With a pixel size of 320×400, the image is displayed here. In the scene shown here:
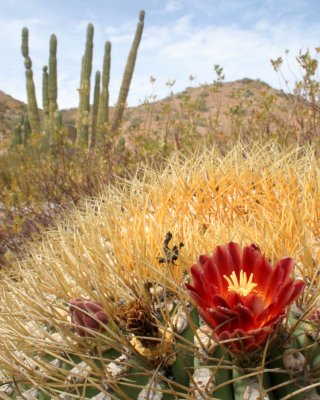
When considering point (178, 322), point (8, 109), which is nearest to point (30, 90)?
point (178, 322)

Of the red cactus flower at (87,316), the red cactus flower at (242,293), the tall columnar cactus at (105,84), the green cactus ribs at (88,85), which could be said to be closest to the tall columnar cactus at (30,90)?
the green cactus ribs at (88,85)

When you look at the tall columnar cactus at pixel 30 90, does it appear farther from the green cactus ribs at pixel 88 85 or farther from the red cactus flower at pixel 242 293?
the red cactus flower at pixel 242 293

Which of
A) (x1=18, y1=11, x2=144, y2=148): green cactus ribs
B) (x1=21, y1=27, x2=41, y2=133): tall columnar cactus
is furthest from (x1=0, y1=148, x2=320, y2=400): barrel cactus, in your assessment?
(x1=21, y1=27, x2=41, y2=133): tall columnar cactus

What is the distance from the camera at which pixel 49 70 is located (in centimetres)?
1656

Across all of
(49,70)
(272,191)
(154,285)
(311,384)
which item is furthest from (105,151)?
(49,70)

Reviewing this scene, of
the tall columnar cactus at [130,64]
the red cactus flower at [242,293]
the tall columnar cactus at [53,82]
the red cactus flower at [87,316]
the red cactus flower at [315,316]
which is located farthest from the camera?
the tall columnar cactus at [53,82]

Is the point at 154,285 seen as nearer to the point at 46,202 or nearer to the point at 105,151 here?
the point at 46,202

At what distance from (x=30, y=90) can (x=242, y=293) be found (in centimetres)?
1661

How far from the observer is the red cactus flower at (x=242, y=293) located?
121 cm

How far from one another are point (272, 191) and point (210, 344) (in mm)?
1031

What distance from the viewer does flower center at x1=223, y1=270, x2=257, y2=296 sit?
1.28 meters

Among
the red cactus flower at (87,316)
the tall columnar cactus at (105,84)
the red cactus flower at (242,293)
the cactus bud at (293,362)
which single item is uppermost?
the tall columnar cactus at (105,84)

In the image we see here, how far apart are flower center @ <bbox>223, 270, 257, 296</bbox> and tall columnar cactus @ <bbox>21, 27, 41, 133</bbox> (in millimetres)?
15787

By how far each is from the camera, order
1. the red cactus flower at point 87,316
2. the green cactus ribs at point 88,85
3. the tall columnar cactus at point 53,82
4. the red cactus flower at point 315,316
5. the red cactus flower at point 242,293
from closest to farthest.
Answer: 1. the red cactus flower at point 242,293
2. the red cactus flower at point 315,316
3. the red cactus flower at point 87,316
4. the green cactus ribs at point 88,85
5. the tall columnar cactus at point 53,82
